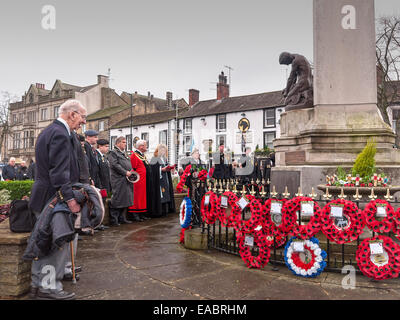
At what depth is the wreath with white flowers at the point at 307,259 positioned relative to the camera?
13.1ft

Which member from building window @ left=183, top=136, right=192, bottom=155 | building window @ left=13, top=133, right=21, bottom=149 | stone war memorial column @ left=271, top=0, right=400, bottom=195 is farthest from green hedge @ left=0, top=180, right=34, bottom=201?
building window @ left=13, top=133, right=21, bottom=149

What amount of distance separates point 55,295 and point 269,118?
32.1 metres

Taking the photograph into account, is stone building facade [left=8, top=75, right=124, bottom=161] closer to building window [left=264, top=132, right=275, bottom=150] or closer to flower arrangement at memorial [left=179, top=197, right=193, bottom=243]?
building window [left=264, top=132, right=275, bottom=150]

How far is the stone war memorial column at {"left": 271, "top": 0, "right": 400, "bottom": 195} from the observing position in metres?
6.48

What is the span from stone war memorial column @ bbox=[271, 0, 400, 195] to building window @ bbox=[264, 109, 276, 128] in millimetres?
26887

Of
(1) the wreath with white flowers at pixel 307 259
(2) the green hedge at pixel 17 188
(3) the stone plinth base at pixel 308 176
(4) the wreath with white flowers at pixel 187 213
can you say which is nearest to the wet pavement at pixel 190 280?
(1) the wreath with white flowers at pixel 307 259

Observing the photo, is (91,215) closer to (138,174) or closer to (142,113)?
(138,174)

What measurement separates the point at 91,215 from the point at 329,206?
2.73 m

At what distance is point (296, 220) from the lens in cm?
428

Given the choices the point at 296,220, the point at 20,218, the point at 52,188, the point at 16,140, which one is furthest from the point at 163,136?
the point at 52,188

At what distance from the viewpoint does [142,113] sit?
50.2 meters

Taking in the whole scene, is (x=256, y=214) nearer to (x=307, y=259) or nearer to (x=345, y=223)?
(x=307, y=259)

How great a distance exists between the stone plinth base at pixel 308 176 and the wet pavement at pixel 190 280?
2211 millimetres
